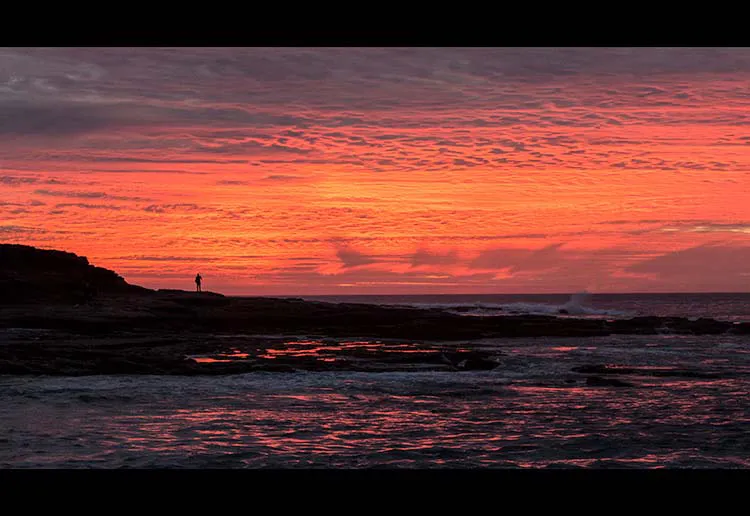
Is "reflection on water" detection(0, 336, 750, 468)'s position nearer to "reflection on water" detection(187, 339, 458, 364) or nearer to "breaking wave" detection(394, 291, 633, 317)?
"reflection on water" detection(187, 339, 458, 364)

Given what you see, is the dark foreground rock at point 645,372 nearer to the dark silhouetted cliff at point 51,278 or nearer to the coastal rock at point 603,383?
the coastal rock at point 603,383

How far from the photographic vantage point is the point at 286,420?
1653 cm

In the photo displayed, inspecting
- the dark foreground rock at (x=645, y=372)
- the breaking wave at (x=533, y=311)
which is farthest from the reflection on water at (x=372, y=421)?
the breaking wave at (x=533, y=311)

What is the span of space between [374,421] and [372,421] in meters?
0.04

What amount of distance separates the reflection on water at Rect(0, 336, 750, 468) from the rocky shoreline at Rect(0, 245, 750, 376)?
2.70m

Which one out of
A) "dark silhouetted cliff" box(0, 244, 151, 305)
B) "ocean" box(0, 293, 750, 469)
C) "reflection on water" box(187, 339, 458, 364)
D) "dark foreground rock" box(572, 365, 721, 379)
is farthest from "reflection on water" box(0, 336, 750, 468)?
"dark silhouetted cliff" box(0, 244, 151, 305)

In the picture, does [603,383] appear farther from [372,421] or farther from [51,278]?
[51,278]

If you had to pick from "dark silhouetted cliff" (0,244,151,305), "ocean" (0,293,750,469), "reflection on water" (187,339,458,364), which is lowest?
"ocean" (0,293,750,469)

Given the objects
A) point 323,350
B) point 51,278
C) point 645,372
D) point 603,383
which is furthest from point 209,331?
point 603,383

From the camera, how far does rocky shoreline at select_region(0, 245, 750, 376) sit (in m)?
26.8
